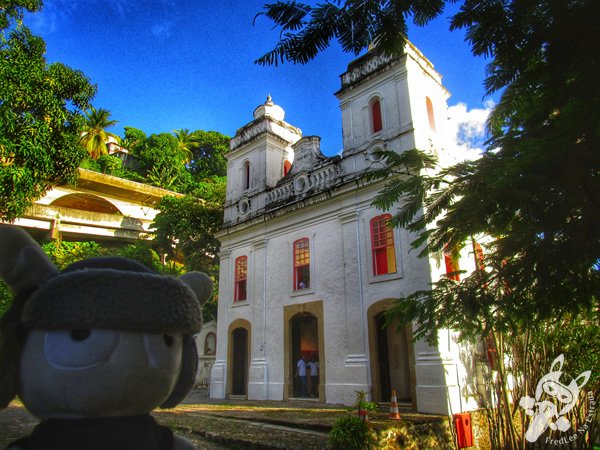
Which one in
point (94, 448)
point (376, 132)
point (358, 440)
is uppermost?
point (376, 132)

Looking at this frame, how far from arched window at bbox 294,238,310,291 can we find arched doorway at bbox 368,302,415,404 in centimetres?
295

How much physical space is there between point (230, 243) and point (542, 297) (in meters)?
13.1

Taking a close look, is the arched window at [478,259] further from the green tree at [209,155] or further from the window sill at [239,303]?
the green tree at [209,155]

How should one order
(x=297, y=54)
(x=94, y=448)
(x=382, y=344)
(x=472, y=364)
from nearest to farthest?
(x=94, y=448) → (x=297, y=54) → (x=472, y=364) → (x=382, y=344)

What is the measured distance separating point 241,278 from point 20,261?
13.6 metres

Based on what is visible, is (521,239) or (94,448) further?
(521,239)

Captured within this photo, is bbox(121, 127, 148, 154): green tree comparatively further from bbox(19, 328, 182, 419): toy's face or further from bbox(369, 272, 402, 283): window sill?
bbox(19, 328, 182, 419): toy's face

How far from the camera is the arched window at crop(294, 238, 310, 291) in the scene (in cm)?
1369

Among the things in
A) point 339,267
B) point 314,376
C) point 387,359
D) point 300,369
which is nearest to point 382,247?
point 339,267

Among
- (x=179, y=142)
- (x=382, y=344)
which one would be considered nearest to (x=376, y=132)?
(x=382, y=344)

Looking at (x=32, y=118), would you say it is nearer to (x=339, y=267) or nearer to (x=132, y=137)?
(x=339, y=267)

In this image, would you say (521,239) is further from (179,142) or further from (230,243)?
(179,142)

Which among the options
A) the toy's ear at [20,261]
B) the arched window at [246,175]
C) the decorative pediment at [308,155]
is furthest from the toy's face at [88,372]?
the arched window at [246,175]

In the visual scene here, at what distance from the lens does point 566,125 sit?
11.7 feet
